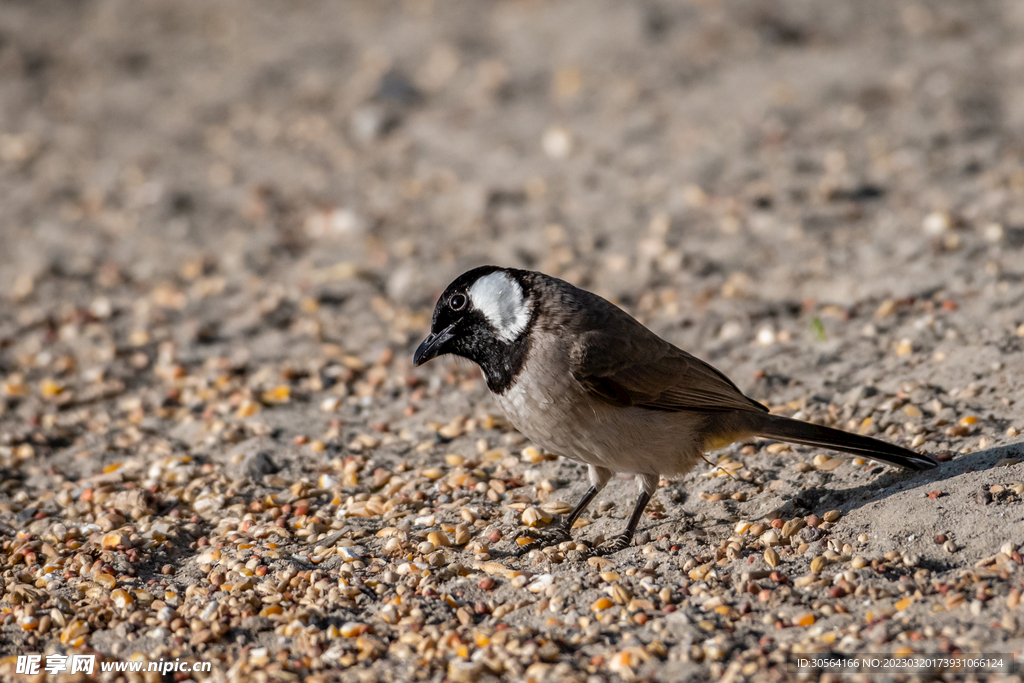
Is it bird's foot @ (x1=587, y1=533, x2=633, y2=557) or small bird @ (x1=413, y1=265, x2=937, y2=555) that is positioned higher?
small bird @ (x1=413, y1=265, x2=937, y2=555)

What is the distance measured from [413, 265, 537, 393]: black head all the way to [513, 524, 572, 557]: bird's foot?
739 millimetres

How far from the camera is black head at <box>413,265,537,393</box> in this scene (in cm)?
450

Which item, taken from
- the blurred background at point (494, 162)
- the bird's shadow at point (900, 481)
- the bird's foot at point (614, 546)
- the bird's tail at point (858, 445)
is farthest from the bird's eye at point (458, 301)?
the blurred background at point (494, 162)

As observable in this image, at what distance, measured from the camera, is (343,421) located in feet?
19.6

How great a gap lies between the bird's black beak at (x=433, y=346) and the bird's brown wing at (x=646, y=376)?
653 mm

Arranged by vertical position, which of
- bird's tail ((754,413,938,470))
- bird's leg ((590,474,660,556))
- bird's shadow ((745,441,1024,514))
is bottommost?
bird's leg ((590,474,660,556))

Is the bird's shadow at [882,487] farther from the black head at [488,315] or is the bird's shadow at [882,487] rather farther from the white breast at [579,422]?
the black head at [488,315]

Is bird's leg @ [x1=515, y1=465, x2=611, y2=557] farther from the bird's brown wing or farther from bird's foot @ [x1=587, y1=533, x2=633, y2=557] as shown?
the bird's brown wing

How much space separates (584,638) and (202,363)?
4059 mm

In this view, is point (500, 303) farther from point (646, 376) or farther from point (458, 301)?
point (646, 376)

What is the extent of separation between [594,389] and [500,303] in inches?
24.4

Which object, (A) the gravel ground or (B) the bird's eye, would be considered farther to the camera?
(B) the bird's eye

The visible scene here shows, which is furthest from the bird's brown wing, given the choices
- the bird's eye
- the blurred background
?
the blurred background

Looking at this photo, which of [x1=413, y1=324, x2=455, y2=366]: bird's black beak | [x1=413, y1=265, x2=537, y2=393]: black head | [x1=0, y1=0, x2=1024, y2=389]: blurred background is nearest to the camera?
[x1=413, y1=265, x2=537, y2=393]: black head
